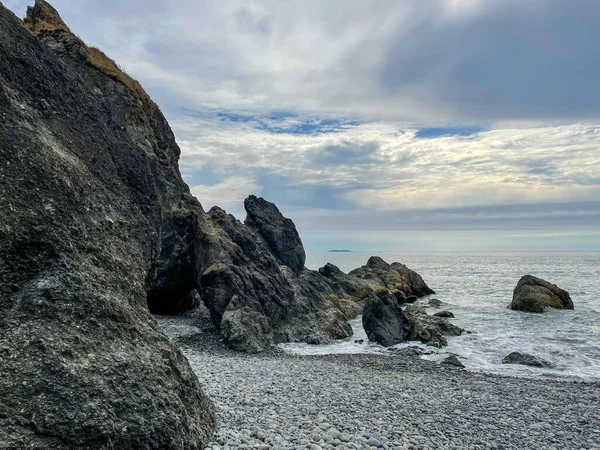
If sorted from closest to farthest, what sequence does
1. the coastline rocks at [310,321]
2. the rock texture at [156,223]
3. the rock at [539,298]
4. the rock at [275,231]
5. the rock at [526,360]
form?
the rock texture at [156,223] → the rock at [526,360] → the coastline rocks at [310,321] → the rock at [539,298] → the rock at [275,231]

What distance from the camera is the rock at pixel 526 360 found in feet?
79.4

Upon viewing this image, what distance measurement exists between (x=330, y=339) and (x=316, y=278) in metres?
17.6

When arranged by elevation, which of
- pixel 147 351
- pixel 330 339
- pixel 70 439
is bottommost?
pixel 330 339

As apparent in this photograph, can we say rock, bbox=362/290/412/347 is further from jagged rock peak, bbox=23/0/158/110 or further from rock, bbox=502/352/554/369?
jagged rock peak, bbox=23/0/158/110

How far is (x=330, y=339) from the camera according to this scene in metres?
30.8

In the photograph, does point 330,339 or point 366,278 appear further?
point 366,278

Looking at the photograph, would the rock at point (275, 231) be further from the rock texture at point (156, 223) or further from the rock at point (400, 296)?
the rock at point (400, 296)

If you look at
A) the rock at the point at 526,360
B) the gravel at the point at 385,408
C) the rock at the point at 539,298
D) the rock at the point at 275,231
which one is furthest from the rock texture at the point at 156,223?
the rock at the point at 539,298

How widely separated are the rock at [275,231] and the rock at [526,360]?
31083 mm

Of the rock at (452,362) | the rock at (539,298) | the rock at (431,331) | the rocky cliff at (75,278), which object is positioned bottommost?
the rock at (452,362)

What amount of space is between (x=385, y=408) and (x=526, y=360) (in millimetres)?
16034

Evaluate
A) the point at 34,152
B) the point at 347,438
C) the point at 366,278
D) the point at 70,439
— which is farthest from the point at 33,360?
the point at 366,278

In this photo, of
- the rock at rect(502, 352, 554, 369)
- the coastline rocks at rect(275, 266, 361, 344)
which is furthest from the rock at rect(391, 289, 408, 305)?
the rock at rect(502, 352, 554, 369)

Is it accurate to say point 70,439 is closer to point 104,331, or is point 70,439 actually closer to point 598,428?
→ point 104,331
